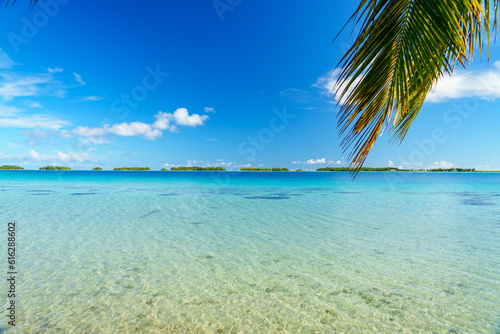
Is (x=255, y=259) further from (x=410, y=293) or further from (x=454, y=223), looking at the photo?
(x=454, y=223)

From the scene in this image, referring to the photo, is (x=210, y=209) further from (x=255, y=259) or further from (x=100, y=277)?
(x=100, y=277)

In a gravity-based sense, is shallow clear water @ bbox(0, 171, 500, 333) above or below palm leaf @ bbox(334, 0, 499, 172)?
below

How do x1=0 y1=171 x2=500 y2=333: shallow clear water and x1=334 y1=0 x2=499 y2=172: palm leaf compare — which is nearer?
x1=334 y1=0 x2=499 y2=172: palm leaf

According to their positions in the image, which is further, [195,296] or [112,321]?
[195,296]

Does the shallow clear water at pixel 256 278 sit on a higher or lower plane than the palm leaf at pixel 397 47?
lower

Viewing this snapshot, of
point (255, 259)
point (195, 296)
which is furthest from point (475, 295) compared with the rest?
point (195, 296)

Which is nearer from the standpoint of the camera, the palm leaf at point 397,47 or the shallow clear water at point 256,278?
the palm leaf at point 397,47

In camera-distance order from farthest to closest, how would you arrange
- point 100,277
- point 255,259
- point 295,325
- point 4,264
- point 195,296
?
point 255,259, point 4,264, point 100,277, point 195,296, point 295,325

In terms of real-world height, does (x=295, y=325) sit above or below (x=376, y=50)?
below

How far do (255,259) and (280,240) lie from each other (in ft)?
6.23

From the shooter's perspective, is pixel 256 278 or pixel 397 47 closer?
pixel 397 47

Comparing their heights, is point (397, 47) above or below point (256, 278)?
above

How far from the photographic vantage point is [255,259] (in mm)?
6250

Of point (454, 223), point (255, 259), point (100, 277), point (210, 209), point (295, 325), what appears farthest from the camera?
point (210, 209)
